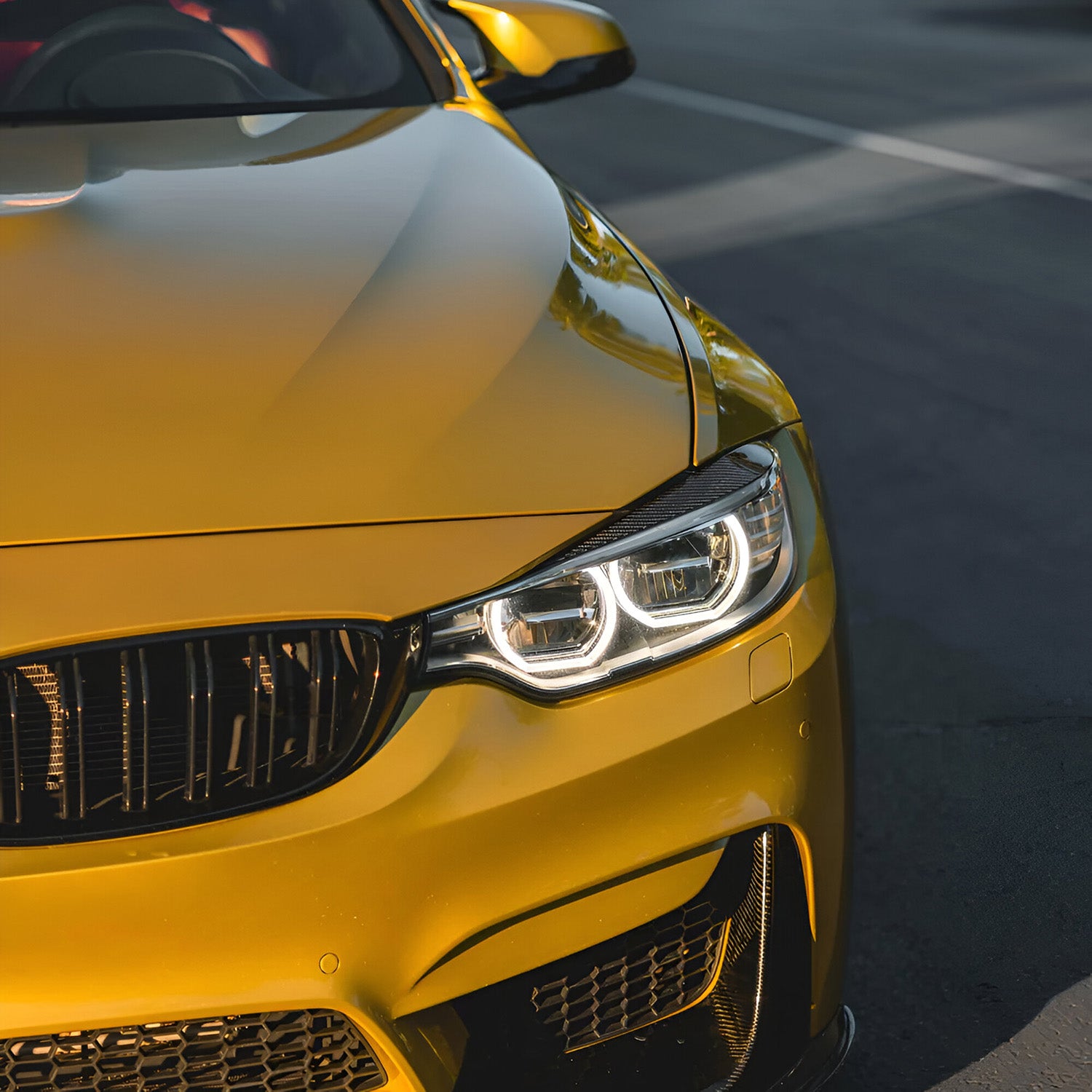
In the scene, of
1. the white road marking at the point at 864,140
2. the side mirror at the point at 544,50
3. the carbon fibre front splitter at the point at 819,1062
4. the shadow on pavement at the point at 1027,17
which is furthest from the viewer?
the shadow on pavement at the point at 1027,17

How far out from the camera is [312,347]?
5.13 feet

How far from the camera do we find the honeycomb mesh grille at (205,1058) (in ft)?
4.20

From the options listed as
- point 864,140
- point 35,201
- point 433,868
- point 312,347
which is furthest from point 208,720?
point 864,140

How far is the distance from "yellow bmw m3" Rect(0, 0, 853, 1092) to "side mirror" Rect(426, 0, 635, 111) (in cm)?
136

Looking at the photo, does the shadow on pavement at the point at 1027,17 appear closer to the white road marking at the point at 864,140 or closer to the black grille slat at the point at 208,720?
the white road marking at the point at 864,140

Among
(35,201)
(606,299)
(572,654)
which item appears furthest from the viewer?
(35,201)

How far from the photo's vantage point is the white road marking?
22.2 ft

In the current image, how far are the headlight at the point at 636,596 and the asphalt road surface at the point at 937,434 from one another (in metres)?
0.80

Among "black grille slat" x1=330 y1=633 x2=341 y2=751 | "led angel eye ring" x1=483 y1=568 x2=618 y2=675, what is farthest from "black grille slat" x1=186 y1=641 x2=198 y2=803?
"led angel eye ring" x1=483 y1=568 x2=618 y2=675

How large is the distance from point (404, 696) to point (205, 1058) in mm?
360

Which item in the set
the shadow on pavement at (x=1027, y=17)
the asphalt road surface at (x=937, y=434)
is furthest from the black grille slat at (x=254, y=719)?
the shadow on pavement at (x=1027, y=17)

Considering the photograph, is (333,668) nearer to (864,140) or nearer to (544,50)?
(544,50)

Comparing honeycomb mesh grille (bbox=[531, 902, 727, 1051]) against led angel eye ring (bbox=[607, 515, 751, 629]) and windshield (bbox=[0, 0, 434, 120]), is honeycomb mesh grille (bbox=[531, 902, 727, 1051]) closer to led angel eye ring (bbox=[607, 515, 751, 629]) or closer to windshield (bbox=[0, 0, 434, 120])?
led angel eye ring (bbox=[607, 515, 751, 629])

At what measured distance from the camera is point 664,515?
4.69 feet
